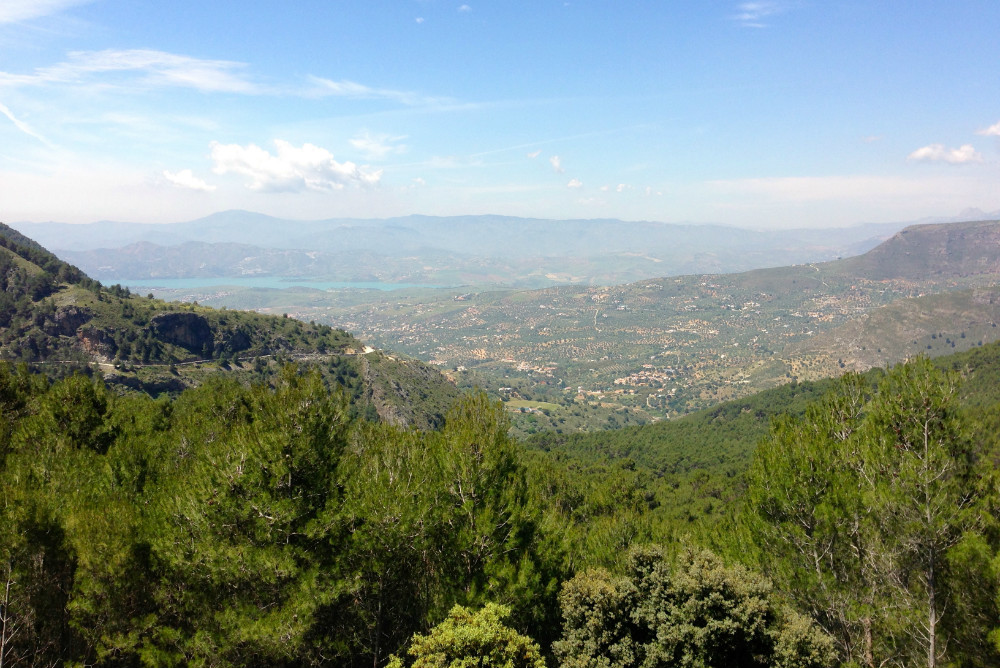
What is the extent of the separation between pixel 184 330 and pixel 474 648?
11366 centimetres

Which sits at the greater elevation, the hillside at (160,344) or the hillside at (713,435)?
the hillside at (160,344)

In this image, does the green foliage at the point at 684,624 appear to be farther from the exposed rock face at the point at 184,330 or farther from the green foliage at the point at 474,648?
the exposed rock face at the point at 184,330

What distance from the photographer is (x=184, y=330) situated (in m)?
104

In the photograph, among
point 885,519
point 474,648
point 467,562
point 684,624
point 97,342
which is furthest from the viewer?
point 97,342

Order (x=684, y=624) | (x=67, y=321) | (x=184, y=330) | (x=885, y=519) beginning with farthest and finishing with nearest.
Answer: (x=184, y=330) < (x=67, y=321) < (x=885, y=519) < (x=684, y=624)

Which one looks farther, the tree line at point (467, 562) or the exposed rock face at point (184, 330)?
the exposed rock face at point (184, 330)

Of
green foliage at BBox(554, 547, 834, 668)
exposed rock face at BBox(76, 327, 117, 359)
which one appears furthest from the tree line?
exposed rock face at BBox(76, 327, 117, 359)

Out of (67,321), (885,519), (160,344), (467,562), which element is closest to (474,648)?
(467,562)

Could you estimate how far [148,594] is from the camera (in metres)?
13.6

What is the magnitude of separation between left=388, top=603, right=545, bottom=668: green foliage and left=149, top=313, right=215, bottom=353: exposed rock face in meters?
110

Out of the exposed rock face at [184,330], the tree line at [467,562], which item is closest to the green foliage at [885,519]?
the tree line at [467,562]

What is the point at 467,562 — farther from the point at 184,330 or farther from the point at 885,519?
the point at 184,330

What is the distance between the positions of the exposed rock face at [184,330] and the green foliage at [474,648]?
110m

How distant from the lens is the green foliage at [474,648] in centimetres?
1048
